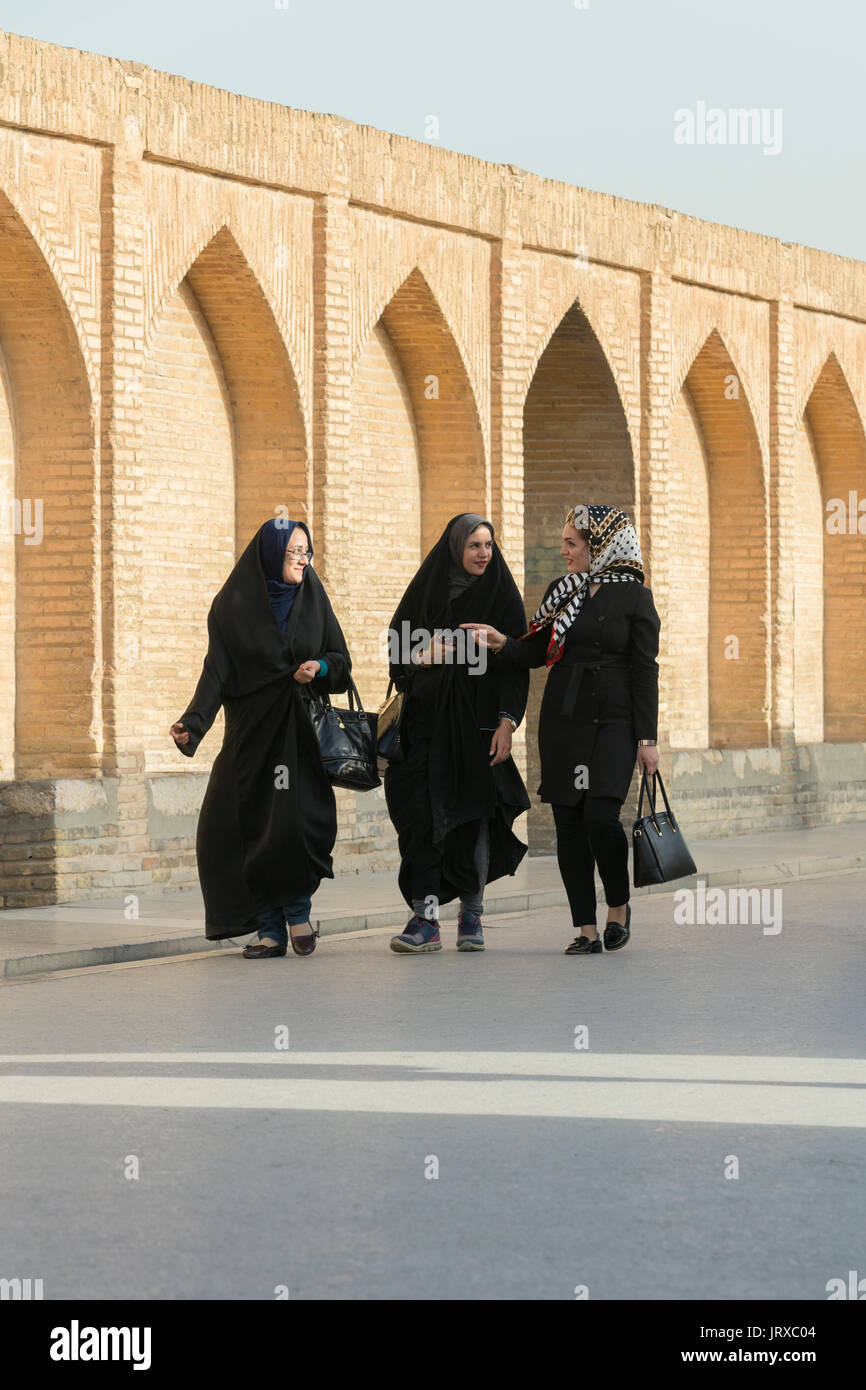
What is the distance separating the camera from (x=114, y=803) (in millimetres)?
14234

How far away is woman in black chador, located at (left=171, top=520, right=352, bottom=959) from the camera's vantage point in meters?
11.0

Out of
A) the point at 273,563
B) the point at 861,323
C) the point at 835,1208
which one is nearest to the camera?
the point at 835,1208

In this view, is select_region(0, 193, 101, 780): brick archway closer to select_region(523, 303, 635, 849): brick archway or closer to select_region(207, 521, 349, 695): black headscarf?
select_region(207, 521, 349, 695): black headscarf

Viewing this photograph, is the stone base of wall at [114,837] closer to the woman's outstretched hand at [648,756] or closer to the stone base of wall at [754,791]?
the stone base of wall at [754,791]

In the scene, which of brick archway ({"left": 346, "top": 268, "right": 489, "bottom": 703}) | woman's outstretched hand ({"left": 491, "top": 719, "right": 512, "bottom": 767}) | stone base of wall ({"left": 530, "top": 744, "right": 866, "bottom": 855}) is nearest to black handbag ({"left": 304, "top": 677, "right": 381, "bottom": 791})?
woman's outstretched hand ({"left": 491, "top": 719, "right": 512, "bottom": 767})

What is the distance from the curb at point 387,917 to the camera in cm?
1089

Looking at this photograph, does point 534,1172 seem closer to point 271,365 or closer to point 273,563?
point 273,563

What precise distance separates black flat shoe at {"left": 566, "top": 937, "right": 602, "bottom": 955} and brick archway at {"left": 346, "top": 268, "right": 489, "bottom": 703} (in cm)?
650

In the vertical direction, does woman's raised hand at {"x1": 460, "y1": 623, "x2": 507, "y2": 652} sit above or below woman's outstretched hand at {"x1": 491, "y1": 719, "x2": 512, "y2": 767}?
above

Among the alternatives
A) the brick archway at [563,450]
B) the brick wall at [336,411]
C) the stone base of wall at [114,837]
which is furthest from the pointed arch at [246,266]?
the brick archway at [563,450]

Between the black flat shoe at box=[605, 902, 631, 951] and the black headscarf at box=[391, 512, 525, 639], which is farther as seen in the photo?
the black flat shoe at box=[605, 902, 631, 951]

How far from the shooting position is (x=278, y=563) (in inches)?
438

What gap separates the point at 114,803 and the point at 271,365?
379cm
